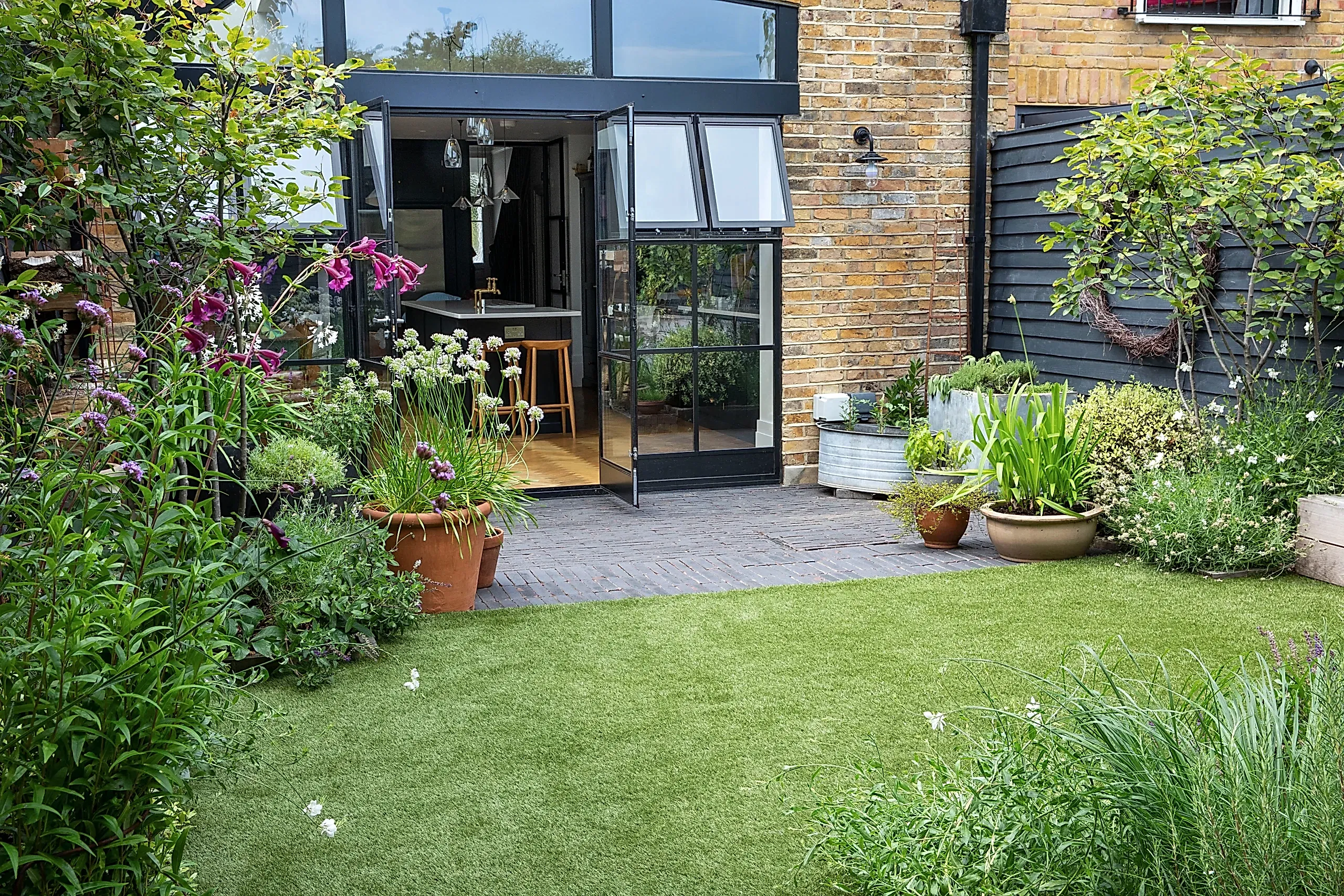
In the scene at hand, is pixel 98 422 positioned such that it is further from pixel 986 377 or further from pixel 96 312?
pixel 986 377

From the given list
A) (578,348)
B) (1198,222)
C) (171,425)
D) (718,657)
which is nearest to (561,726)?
(718,657)

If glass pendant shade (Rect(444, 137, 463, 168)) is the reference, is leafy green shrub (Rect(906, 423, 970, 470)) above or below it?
below

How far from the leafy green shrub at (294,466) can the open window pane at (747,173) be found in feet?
12.4

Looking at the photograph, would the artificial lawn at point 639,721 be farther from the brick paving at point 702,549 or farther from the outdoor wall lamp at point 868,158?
the outdoor wall lamp at point 868,158

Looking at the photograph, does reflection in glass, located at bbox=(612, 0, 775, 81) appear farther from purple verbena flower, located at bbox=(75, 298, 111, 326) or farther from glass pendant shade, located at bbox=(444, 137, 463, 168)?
purple verbena flower, located at bbox=(75, 298, 111, 326)

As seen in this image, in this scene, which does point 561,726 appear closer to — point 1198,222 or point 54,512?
point 54,512

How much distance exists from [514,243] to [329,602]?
1232cm

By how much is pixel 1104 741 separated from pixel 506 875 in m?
1.56

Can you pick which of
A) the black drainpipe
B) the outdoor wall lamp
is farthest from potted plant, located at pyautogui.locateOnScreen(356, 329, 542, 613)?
the black drainpipe

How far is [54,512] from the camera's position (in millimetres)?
2402

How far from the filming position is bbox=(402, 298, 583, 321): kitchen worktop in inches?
452

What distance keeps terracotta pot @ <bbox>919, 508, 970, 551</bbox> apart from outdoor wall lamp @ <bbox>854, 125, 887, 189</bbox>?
2984mm

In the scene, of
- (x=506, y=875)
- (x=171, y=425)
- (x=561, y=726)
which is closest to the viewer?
(x=171, y=425)

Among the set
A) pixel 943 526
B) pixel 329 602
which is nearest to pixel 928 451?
pixel 943 526
